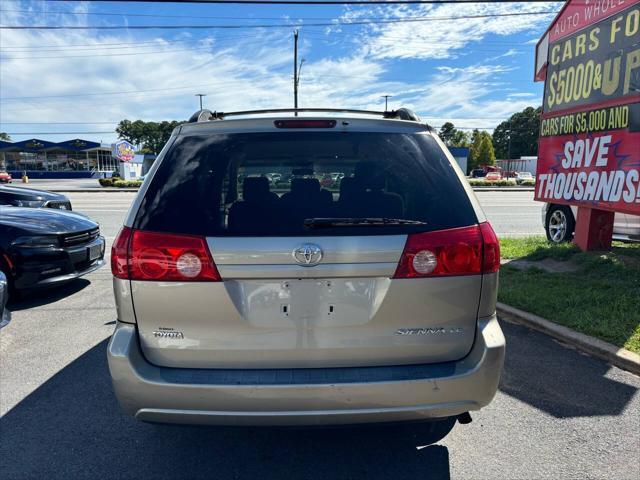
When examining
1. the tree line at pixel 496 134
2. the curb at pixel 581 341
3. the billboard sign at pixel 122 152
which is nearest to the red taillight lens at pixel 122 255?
the curb at pixel 581 341

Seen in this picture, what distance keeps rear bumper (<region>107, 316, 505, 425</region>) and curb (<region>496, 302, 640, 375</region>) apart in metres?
2.44

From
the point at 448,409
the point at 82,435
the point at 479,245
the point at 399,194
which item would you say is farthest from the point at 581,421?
the point at 82,435

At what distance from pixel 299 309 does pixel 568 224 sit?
329 inches

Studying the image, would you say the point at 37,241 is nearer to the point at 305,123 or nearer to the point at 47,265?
the point at 47,265

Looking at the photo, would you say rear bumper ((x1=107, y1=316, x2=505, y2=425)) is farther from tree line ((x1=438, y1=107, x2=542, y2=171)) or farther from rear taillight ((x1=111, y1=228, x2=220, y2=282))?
tree line ((x1=438, y1=107, x2=542, y2=171))

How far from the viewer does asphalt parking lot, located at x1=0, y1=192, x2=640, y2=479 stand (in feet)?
8.55

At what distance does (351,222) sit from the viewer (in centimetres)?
219

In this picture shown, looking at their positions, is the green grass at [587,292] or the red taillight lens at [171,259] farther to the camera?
the green grass at [587,292]

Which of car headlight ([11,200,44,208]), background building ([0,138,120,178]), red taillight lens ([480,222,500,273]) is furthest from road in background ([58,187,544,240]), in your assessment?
background building ([0,138,120,178])

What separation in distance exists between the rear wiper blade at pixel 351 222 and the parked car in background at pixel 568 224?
768 centimetres

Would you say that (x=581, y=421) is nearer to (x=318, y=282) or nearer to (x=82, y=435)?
(x=318, y=282)

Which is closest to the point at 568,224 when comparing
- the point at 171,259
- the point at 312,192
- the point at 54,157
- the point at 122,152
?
the point at 312,192

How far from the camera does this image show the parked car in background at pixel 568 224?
844 cm

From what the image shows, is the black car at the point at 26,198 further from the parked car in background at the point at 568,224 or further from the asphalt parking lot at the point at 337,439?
the parked car in background at the point at 568,224
